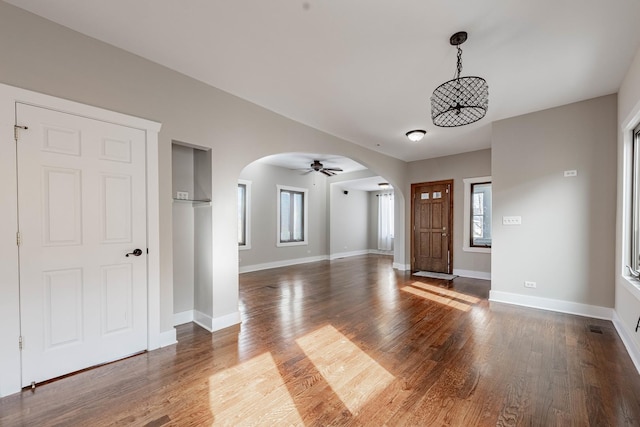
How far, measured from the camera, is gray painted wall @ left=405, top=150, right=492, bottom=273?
20.1 ft

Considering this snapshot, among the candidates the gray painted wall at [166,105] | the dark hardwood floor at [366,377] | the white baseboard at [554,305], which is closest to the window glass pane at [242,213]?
the gray painted wall at [166,105]

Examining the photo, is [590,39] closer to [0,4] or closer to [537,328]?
[537,328]

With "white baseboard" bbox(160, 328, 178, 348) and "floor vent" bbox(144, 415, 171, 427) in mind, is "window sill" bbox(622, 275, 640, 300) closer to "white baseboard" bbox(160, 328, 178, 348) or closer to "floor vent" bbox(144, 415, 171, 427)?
"floor vent" bbox(144, 415, 171, 427)

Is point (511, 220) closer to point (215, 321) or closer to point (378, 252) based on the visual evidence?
point (215, 321)

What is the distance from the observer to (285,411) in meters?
1.87

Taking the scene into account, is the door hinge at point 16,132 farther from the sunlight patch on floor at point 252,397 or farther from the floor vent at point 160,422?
the sunlight patch on floor at point 252,397

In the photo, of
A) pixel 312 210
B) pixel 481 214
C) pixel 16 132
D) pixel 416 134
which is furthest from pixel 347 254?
pixel 16 132

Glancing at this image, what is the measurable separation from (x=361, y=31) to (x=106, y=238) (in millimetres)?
2900

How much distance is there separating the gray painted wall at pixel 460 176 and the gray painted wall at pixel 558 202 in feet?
6.21

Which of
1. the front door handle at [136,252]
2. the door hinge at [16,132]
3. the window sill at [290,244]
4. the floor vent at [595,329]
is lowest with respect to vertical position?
the floor vent at [595,329]

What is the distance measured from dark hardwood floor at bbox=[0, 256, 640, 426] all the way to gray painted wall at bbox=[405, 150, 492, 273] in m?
2.44

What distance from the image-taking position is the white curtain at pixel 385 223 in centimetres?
1052

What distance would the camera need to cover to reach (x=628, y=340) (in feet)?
9.07

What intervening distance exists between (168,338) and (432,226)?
6.03 m
